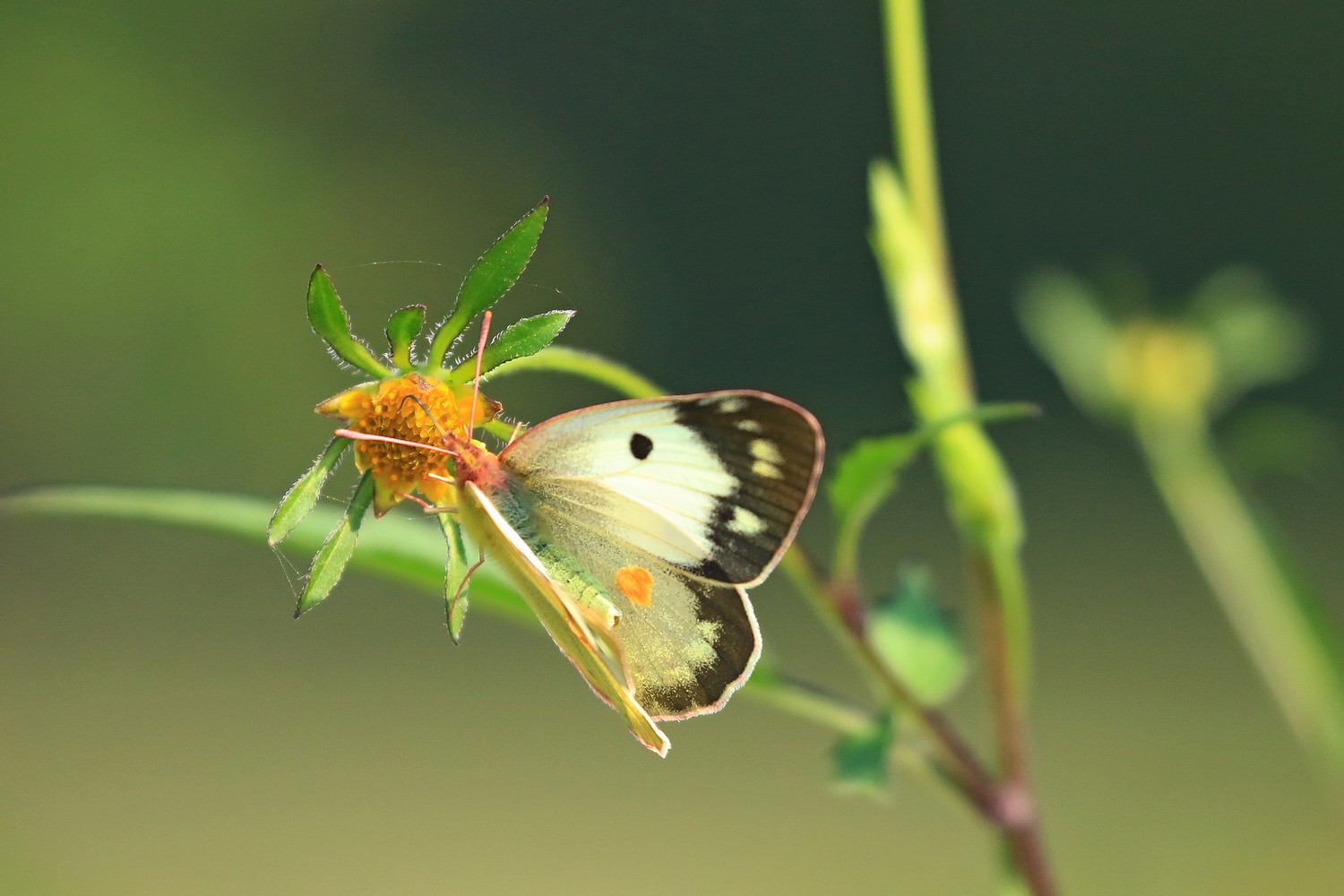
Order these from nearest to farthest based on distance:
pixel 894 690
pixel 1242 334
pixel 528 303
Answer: pixel 894 690, pixel 1242 334, pixel 528 303

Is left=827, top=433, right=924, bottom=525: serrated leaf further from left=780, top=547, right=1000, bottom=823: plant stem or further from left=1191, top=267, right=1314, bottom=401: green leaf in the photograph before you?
left=1191, top=267, right=1314, bottom=401: green leaf

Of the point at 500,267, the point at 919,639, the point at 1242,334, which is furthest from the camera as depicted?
the point at 1242,334

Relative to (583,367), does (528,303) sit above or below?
above

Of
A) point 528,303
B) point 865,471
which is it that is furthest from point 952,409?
point 528,303

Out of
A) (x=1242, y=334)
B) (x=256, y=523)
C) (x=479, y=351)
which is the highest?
(x=1242, y=334)

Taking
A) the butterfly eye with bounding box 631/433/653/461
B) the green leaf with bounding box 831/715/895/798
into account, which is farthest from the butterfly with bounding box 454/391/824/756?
the green leaf with bounding box 831/715/895/798

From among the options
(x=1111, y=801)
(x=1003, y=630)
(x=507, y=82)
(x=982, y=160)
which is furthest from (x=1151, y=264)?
(x=1003, y=630)

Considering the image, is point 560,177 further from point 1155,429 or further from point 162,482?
point 1155,429

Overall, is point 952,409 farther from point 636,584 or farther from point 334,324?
point 334,324
